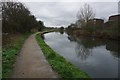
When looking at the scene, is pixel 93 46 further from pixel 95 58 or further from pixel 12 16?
pixel 12 16

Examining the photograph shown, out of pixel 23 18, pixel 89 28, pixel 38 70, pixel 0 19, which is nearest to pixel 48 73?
pixel 38 70

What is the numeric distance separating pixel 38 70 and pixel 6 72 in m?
1.46

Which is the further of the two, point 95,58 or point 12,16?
point 12,16

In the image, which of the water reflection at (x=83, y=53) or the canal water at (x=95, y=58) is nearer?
the canal water at (x=95, y=58)

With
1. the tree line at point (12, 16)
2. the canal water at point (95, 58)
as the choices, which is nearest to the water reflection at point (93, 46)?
the canal water at point (95, 58)

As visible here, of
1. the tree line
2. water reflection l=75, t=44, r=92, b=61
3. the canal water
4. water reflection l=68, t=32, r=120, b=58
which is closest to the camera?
the canal water

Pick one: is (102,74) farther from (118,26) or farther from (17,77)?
(118,26)

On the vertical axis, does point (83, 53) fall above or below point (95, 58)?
below

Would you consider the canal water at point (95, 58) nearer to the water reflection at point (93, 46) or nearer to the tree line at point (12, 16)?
the water reflection at point (93, 46)

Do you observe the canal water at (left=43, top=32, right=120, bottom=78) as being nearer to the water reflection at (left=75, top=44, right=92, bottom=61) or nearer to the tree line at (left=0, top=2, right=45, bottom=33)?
the water reflection at (left=75, top=44, right=92, bottom=61)

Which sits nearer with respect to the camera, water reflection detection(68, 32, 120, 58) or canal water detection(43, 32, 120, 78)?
canal water detection(43, 32, 120, 78)

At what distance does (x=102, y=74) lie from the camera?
11.2 m

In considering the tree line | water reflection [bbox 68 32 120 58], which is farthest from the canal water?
the tree line

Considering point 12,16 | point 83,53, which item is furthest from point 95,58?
point 12,16
